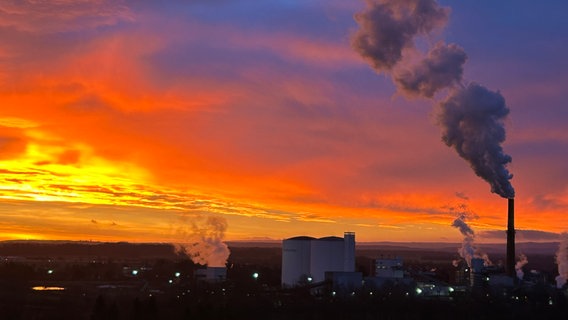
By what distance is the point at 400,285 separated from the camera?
11050 centimetres

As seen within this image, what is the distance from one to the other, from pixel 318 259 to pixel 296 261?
3.74 metres

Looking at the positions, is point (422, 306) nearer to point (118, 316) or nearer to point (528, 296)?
point (528, 296)

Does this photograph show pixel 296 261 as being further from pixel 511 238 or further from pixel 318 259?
pixel 511 238

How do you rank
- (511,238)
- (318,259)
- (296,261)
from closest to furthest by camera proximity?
1. (511,238)
2. (318,259)
3. (296,261)

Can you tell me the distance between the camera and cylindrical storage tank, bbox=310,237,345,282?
389 ft

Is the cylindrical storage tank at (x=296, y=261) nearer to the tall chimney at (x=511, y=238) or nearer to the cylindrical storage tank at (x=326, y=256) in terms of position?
the cylindrical storage tank at (x=326, y=256)

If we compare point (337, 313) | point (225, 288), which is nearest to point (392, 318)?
point (337, 313)

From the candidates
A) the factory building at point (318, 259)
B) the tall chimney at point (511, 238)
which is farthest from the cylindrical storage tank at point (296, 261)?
the tall chimney at point (511, 238)

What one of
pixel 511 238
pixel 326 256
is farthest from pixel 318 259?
pixel 511 238

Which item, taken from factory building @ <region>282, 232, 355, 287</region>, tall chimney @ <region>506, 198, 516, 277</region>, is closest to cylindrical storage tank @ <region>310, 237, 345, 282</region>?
factory building @ <region>282, 232, 355, 287</region>

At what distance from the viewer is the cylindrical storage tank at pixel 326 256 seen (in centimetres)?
11856

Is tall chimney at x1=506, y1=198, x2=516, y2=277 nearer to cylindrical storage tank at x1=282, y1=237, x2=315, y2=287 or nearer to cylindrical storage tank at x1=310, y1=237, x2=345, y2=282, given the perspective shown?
cylindrical storage tank at x1=310, y1=237, x2=345, y2=282

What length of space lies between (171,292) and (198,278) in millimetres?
19837

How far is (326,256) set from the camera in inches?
4678
